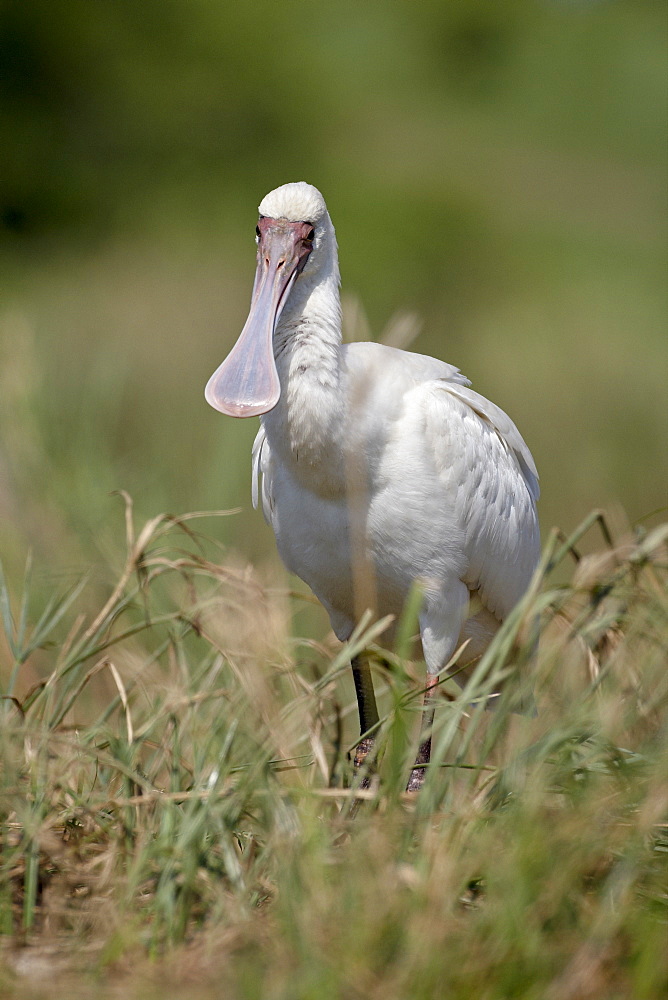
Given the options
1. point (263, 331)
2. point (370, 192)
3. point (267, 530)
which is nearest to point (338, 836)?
point (263, 331)

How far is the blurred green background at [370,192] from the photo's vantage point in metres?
9.66

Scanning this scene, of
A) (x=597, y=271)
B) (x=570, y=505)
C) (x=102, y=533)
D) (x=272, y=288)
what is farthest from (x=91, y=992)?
(x=597, y=271)

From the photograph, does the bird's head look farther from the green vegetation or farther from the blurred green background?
the blurred green background

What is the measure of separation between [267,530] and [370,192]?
9.48m

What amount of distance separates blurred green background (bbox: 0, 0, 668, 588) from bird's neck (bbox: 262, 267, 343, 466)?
3.56 meters

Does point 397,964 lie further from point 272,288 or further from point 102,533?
point 102,533

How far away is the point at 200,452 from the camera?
25.9 feet

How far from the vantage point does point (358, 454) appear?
138 inches

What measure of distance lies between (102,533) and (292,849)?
100 inches

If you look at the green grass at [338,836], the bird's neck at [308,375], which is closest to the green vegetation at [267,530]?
the green grass at [338,836]

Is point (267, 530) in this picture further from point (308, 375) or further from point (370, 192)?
point (370, 192)

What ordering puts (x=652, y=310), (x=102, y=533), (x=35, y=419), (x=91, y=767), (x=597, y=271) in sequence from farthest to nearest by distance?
(x=597, y=271) → (x=652, y=310) → (x=35, y=419) → (x=102, y=533) → (x=91, y=767)

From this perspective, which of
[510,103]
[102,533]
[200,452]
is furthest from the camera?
[510,103]

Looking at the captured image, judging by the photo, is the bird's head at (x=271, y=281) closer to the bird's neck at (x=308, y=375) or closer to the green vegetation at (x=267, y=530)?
the bird's neck at (x=308, y=375)
